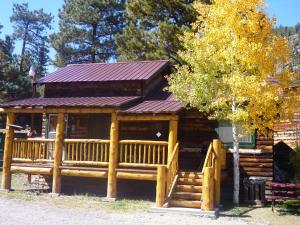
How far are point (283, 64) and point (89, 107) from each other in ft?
24.1

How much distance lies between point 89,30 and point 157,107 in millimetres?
28544

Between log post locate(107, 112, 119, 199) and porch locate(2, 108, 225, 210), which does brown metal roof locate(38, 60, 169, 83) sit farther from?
log post locate(107, 112, 119, 199)

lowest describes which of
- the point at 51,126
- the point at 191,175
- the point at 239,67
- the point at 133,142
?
the point at 191,175

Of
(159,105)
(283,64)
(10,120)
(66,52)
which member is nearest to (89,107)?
(159,105)

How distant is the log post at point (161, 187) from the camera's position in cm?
1309

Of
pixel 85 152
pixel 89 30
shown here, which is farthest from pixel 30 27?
pixel 85 152

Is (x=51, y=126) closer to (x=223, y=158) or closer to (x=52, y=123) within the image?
(x=52, y=123)

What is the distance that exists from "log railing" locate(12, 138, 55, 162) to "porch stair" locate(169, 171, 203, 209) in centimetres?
568

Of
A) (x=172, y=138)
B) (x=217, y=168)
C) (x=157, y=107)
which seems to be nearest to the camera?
(x=217, y=168)

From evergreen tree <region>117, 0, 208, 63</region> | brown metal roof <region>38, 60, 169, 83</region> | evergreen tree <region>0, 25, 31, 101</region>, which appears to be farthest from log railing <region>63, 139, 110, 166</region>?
evergreen tree <region>0, 25, 31, 101</region>

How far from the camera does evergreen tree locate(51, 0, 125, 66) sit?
133 ft

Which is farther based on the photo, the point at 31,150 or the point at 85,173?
the point at 31,150

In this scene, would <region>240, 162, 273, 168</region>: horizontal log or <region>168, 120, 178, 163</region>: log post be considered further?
<region>240, 162, 273, 168</region>: horizontal log

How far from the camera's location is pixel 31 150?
16.8m
